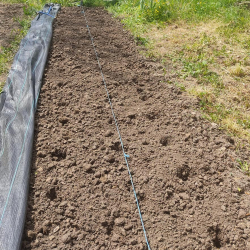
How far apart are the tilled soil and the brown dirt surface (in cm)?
176

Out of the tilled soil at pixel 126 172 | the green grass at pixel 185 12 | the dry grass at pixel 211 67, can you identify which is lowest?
A: the tilled soil at pixel 126 172

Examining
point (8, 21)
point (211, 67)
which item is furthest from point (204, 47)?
point (8, 21)

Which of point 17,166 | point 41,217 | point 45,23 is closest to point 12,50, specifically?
point 45,23

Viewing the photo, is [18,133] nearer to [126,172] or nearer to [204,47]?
[126,172]

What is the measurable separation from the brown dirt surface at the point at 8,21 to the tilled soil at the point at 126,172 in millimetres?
1757

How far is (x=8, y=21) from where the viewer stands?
5441mm

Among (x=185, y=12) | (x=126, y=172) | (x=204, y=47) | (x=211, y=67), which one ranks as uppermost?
(x=185, y=12)

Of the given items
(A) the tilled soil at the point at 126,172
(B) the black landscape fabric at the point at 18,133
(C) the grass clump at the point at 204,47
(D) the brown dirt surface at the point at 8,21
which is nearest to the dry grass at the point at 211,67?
(C) the grass clump at the point at 204,47

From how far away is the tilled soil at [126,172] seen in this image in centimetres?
186

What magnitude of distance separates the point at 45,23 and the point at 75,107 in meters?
2.79

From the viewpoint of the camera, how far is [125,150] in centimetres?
249

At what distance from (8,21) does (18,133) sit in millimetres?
4174

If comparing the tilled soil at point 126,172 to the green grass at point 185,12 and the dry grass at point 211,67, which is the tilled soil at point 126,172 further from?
the green grass at point 185,12

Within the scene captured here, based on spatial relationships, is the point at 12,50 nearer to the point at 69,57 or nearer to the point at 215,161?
the point at 69,57
